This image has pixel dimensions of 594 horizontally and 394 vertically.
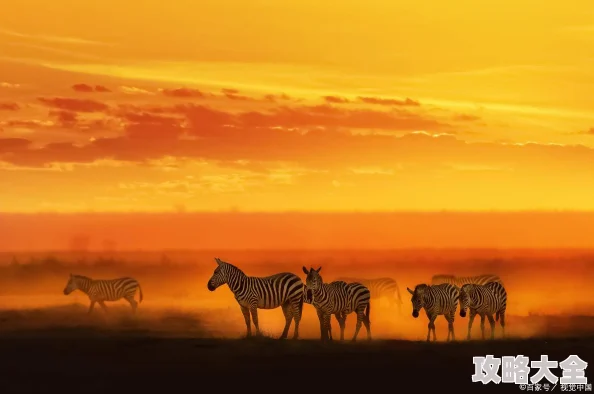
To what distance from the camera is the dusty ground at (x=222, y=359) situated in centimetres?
2934

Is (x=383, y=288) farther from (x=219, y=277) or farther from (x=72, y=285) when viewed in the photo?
(x=219, y=277)

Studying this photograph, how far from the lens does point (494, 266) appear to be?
7481cm

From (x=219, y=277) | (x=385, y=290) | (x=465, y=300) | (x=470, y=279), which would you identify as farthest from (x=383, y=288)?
(x=219, y=277)

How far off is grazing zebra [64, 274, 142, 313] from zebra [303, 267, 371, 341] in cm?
901

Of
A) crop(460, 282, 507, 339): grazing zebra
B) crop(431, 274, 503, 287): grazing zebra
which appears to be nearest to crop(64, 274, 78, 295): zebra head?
crop(431, 274, 503, 287): grazing zebra

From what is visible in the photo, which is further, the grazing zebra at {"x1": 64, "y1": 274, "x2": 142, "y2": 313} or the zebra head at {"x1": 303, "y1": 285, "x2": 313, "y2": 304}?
the grazing zebra at {"x1": 64, "y1": 274, "x2": 142, "y2": 313}

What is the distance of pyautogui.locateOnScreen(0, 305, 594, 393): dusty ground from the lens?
29344 mm

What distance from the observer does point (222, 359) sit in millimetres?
32000

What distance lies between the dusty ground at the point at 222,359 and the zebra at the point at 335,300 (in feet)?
2.72

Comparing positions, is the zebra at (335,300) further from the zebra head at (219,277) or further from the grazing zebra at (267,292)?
the zebra head at (219,277)

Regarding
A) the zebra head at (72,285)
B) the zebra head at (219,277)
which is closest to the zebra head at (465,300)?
the zebra head at (219,277)

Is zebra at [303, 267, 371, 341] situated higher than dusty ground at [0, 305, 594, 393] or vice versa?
zebra at [303, 267, 371, 341]

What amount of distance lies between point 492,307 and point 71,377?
1243cm

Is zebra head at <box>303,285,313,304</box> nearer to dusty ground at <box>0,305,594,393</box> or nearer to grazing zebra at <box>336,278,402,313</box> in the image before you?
dusty ground at <box>0,305,594,393</box>
